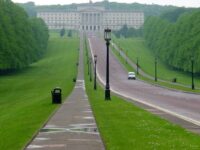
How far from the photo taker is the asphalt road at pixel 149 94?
105 feet

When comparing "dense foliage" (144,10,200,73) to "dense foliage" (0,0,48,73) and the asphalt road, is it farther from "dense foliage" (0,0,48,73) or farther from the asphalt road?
"dense foliage" (0,0,48,73)

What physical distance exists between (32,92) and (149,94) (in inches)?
652

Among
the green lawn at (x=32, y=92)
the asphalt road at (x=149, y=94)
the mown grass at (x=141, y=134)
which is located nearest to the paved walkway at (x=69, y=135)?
the mown grass at (x=141, y=134)

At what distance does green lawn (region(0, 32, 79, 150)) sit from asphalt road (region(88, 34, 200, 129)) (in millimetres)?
6828

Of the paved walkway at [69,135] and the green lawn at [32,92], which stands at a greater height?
the paved walkway at [69,135]

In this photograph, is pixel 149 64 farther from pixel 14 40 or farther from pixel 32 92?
pixel 32 92

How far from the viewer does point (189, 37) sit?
112875 millimetres

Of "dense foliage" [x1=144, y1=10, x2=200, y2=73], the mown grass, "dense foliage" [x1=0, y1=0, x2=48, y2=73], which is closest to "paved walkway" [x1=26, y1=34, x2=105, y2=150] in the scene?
the mown grass

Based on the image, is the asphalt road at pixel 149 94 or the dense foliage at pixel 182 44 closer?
the asphalt road at pixel 149 94

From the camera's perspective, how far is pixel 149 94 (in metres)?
56.2

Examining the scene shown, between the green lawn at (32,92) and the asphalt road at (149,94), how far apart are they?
6828 millimetres

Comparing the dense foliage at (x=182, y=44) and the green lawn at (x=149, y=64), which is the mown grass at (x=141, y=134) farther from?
the dense foliage at (x=182, y=44)

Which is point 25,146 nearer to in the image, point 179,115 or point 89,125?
point 89,125

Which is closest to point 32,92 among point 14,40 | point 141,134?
point 14,40
